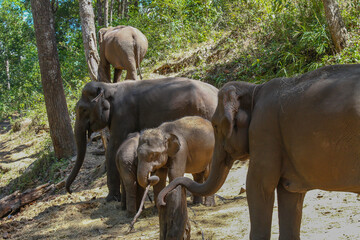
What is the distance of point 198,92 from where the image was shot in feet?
21.8

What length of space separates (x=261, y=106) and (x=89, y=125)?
14.4 ft

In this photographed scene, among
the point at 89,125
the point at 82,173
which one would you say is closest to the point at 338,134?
the point at 89,125

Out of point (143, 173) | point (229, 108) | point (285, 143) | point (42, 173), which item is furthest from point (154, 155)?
point (42, 173)

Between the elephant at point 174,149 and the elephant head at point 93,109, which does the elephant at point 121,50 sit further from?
the elephant at point 174,149

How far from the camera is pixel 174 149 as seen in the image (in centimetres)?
559

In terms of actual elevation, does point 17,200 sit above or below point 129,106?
below

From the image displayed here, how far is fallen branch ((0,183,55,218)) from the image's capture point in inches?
323

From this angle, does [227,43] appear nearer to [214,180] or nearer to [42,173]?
[42,173]

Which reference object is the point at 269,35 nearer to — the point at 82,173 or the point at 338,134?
the point at 82,173

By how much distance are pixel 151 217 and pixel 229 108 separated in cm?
299

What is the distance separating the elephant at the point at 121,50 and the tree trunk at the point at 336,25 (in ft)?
Answer: 12.8

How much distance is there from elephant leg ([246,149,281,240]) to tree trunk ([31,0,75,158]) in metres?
8.19

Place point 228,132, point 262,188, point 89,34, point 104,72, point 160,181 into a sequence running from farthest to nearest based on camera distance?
1. point 104,72
2. point 89,34
3. point 160,181
4. point 228,132
5. point 262,188

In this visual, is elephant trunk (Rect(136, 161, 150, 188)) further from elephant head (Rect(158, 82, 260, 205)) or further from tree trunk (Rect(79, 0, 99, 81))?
tree trunk (Rect(79, 0, 99, 81))
